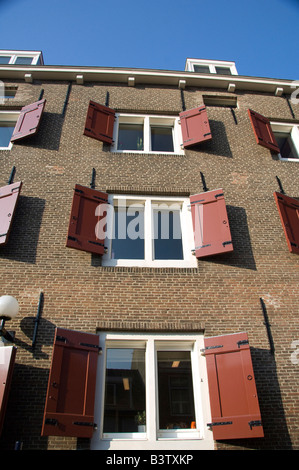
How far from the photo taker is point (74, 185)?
877cm

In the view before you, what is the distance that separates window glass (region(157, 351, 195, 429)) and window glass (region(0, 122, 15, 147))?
7.67 m

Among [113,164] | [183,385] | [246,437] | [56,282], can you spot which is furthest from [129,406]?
[113,164]

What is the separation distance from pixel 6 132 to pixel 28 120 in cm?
114

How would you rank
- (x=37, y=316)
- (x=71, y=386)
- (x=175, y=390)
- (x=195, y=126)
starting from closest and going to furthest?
(x=71, y=386) → (x=175, y=390) → (x=37, y=316) → (x=195, y=126)

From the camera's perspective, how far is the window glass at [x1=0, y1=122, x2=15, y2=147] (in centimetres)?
1035

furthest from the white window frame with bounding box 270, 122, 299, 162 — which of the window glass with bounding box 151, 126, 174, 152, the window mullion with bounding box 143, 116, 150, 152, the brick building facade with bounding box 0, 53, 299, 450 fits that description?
the window mullion with bounding box 143, 116, 150, 152

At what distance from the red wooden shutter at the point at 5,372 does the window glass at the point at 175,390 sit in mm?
2558

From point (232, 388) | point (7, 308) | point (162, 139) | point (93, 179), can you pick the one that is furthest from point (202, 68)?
point (232, 388)

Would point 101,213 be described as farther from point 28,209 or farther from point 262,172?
point 262,172

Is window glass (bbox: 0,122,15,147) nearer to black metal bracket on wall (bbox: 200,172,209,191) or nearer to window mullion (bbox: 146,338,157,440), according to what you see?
black metal bracket on wall (bbox: 200,172,209,191)

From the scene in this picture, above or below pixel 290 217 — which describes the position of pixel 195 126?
above

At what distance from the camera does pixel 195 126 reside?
33.8 ft

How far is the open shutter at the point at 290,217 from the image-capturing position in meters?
8.12

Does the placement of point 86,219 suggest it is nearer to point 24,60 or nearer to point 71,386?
point 71,386
